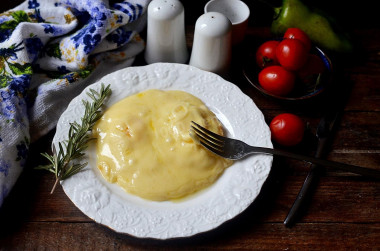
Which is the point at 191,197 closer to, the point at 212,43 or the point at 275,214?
the point at 275,214

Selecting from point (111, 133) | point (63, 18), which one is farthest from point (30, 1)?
point (111, 133)

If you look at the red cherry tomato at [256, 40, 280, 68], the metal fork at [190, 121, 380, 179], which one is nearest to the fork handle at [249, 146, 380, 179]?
the metal fork at [190, 121, 380, 179]

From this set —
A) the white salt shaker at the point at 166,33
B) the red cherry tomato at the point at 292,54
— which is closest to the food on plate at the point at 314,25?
the red cherry tomato at the point at 292,54

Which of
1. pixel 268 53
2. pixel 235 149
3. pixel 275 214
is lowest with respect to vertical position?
pixel 275 214

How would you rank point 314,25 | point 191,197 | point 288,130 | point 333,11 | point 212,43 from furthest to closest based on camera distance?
point 333,11 → point 314,25 → point 212,43 → point 288,130 → point 191,197

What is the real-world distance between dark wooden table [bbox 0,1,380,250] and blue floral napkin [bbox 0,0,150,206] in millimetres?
88

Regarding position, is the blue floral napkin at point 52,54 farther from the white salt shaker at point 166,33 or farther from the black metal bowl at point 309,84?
the black metal bowl at point 309,84

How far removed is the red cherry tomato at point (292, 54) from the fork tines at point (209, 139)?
1.15ft

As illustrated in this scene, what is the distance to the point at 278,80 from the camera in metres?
1.31

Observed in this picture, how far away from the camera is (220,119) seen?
1.30 m

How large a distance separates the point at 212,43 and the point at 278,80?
24 centimetres

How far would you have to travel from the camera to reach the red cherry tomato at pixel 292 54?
4.25 ft

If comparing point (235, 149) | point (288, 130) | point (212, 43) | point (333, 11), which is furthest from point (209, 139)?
point (333, 11)

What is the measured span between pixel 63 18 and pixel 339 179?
107cm
